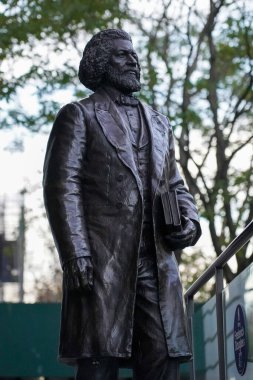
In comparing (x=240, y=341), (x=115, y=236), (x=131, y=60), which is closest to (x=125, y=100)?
(x=131, y=60)

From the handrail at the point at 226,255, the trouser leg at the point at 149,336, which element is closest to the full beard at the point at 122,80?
the trouser leg at the point at 149,336

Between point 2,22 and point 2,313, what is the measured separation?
343 centimetres

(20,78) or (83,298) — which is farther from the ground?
(20,78)

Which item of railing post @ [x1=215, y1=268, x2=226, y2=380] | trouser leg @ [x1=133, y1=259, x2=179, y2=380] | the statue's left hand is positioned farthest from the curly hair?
railing post @ [x1=215, y1=268, x2=226, y2=380]

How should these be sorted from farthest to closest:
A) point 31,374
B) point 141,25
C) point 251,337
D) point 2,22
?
point 141,25 < point 2,22 < point 31,374 < point 251,337

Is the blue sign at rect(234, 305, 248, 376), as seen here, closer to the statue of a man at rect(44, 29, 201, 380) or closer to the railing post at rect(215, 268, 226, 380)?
the railing post at rect(215, 268, 226, 380)

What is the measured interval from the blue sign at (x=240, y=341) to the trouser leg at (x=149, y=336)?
5.71 ft

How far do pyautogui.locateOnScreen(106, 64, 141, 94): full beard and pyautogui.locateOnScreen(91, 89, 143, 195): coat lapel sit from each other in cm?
8

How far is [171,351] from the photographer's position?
600cm

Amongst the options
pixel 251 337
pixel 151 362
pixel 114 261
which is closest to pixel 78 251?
pixel 114 261

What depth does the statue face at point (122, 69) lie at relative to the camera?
21.3ft

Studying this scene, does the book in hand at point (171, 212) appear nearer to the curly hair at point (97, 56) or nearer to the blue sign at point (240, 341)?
the curly hair at point (97, 56)

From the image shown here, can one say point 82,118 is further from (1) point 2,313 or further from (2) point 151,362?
(1) point 2,313

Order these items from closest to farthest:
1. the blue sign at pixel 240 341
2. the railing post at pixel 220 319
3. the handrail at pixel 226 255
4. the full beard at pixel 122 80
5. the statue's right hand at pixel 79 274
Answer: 1. the statue's right hand at pixel 79 274
2. the full beard at pixel 122 80
3. the handrail at pixel 226 255
4. the blue sign at pixel 240 341
5. the railing post at pixel 220 319
